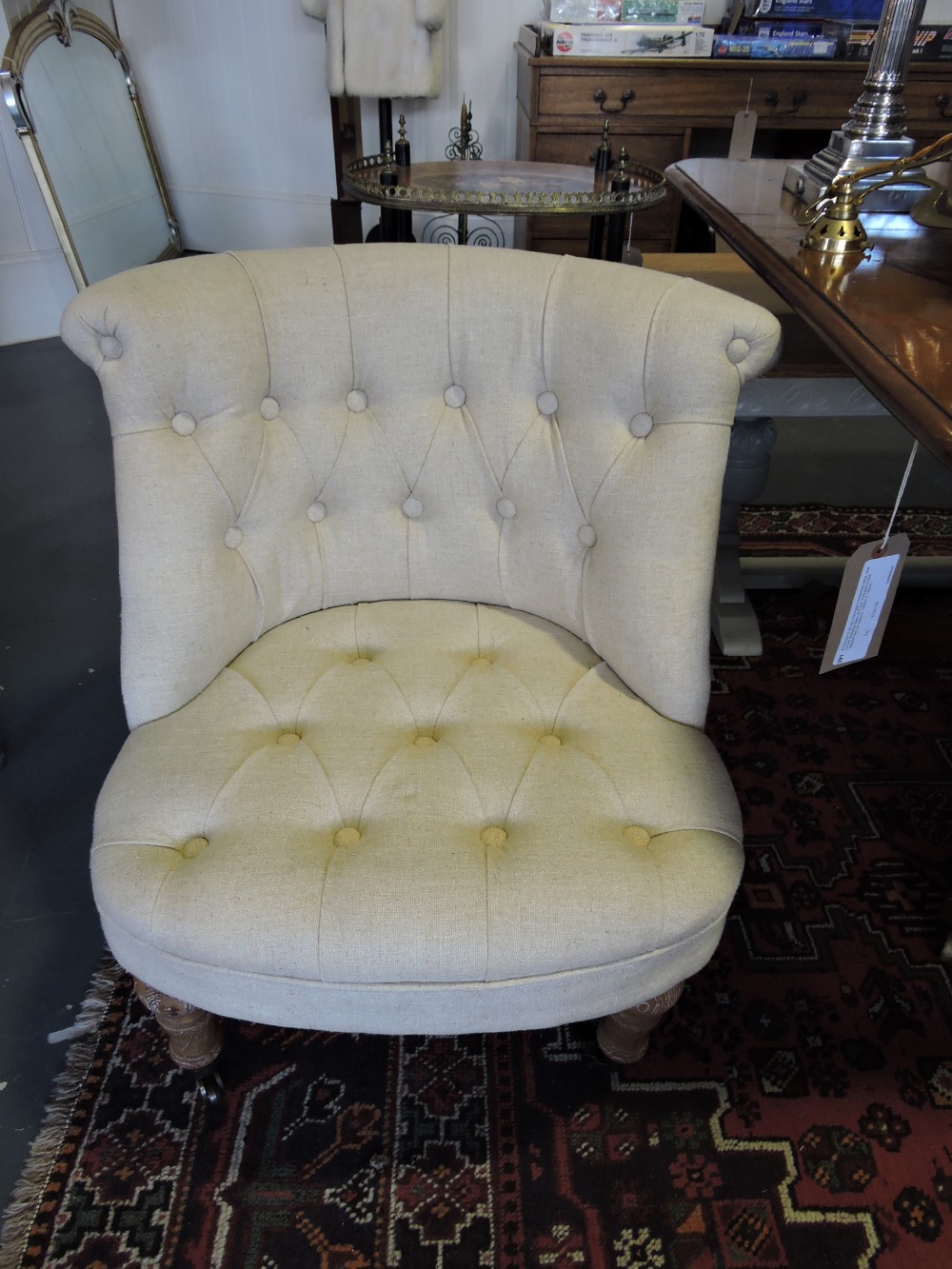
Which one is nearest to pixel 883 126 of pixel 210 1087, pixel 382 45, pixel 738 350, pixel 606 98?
pixel 738 350

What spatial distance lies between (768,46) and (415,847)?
270 centimetres

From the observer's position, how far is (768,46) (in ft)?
8.51

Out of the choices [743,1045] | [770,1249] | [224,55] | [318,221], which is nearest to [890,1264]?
[770,1249]

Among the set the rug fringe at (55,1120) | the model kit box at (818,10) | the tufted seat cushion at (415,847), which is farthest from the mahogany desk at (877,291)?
the model kit box at (818,10)

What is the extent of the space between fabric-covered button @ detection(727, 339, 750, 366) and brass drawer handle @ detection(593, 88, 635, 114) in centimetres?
214

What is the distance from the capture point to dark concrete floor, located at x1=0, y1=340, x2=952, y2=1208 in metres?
1.17

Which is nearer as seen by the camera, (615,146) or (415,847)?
(415,847)

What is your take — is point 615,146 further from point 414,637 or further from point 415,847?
point 415,847

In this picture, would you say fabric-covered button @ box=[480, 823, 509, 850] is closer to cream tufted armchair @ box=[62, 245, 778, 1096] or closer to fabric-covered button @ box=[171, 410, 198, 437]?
cream tufted armchair @ box=[62, 245, 778, 1096]

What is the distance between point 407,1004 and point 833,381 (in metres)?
1.11

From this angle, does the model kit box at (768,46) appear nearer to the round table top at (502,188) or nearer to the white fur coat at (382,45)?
the round table top at (502,188)

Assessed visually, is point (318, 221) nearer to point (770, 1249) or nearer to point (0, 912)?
point (0, 912)

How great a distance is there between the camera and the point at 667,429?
0.94 m

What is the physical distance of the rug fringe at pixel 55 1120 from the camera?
37.4 inches
